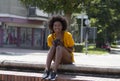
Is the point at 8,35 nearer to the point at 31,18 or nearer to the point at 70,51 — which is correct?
the point at 31,18

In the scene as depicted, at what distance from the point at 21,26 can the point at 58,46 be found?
35832 millimetres

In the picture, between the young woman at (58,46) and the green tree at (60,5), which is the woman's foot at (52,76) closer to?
the young woman at (58,46)

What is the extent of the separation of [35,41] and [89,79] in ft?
127

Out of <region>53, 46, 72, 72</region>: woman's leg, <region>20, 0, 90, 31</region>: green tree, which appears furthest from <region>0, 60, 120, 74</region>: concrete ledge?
<region>20, 0, 90, 31</region>: green tree

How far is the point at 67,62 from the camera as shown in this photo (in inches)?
295

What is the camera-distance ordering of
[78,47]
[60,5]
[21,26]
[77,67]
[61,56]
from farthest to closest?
[21,26]
[78,47]
[60,5]
[77,67]
[61,56]

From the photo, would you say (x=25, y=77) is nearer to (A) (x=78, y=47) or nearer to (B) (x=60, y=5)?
(B) (x=60, y=5)

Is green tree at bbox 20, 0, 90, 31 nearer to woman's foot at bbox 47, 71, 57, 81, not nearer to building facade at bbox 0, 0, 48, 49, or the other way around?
building facade at bbox 0, 0, 48, 49

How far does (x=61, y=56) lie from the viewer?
7098 millimetres

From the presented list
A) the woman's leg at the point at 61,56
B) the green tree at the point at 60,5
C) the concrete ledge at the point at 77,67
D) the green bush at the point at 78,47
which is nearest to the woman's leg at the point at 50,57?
the woman's leg at the point at 61,56

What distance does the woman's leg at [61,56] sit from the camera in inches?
273

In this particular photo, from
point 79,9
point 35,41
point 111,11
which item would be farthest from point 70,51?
point 111,11

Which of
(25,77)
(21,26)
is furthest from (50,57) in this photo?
(21,26)

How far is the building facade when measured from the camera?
39438 mm
